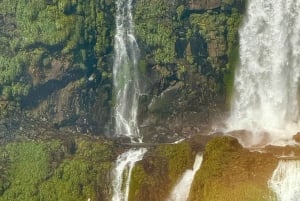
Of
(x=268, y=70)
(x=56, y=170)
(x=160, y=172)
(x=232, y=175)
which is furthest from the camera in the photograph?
(x=268, y=70)

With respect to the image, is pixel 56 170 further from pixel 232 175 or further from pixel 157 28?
pixel 157 28

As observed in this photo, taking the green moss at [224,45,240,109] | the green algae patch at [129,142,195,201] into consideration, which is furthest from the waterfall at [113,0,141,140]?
the green algae patch at [129,142,195,201]

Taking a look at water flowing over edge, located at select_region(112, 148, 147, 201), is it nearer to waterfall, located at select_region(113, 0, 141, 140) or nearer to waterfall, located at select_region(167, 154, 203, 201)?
waterfall, located at select_region(167, 154, 203, 201)

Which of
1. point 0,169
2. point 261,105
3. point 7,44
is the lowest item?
point 0,169

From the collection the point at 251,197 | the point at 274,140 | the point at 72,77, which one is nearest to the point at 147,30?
the point at 72,77

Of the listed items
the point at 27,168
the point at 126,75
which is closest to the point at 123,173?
the point at 27,168

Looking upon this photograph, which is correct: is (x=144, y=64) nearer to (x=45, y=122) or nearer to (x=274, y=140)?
(x=45, y=122)
